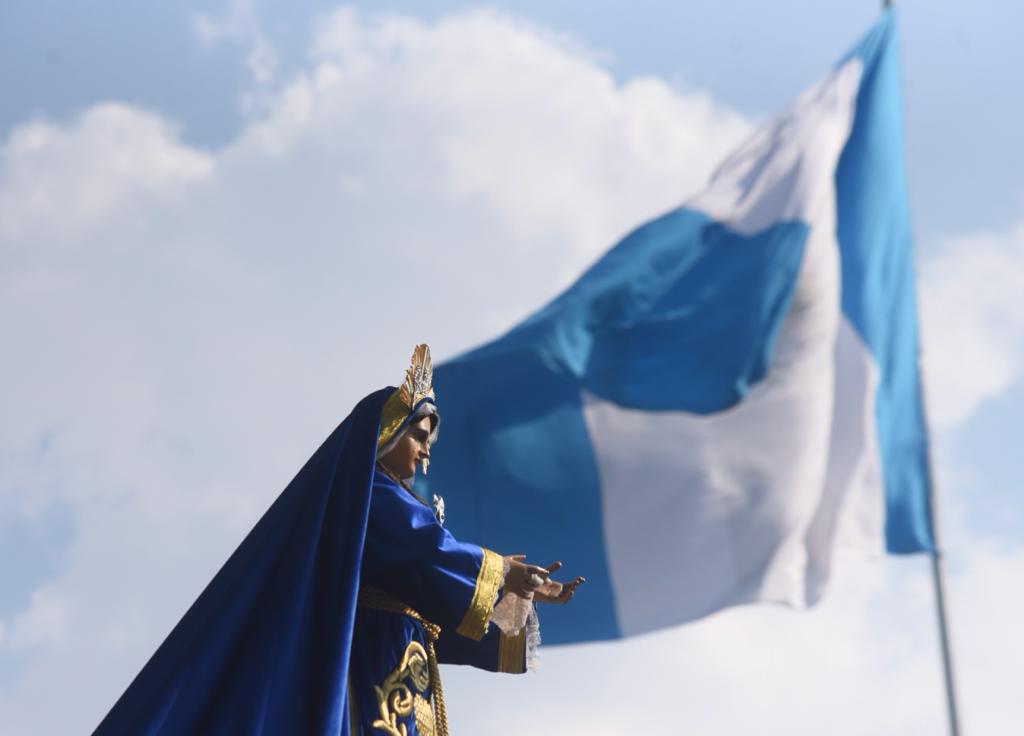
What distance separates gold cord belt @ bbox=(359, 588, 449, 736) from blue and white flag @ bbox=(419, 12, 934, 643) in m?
6.59

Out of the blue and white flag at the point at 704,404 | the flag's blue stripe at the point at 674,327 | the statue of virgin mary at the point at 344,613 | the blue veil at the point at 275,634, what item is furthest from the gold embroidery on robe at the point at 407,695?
the flag's blue stripe at the point at 674,327

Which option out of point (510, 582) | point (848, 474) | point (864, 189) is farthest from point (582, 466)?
point (510, 582)

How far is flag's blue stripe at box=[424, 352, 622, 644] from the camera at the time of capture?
12836mm

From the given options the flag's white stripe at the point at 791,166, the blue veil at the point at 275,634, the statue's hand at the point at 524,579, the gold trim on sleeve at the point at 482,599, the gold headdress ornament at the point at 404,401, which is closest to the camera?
the blue veil at the point at 275,634

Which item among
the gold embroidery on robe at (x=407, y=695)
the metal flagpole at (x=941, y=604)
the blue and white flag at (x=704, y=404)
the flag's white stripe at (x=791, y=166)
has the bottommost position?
the gold embroidery on robe at (x=407, y=695)

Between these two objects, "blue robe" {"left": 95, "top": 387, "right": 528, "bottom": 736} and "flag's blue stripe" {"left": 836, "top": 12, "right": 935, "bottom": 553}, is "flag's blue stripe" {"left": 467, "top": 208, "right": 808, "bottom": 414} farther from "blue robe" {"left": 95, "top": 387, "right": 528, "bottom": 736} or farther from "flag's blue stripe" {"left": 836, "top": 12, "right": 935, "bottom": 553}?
"blue robe" {"left": 95, "top": 387, "right": 528, "bottom": 736}

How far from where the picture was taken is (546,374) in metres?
13.1

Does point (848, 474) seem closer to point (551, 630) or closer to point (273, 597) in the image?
point (551, 630)

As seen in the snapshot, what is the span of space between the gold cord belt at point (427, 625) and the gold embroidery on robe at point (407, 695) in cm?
4

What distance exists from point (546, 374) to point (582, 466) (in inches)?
32.8

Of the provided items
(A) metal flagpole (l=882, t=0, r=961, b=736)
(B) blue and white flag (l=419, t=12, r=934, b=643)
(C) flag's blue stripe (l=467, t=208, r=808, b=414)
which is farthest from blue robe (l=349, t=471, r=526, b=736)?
(C) flag's blue stripe (l=467, t=208, r=808, b=414)

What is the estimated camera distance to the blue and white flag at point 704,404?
41.2 ft

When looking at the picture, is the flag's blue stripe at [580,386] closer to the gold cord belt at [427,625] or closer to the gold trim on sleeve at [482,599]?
the gold cord belt at [427,625]

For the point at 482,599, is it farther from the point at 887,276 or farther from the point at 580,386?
the point at 887,276
